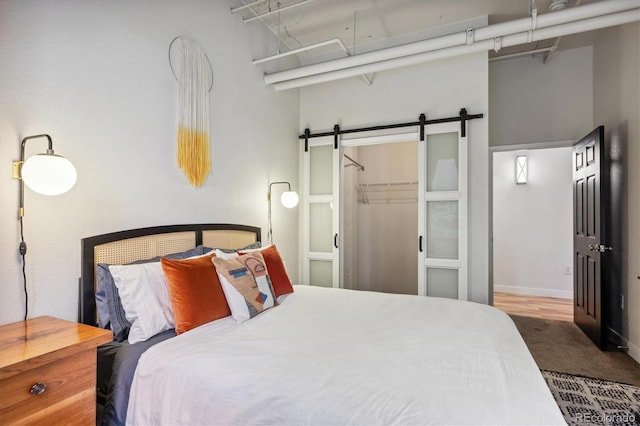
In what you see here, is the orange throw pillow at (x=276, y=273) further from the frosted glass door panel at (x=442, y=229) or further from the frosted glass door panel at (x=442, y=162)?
the frosted glass door panel at (x=442, y=162)

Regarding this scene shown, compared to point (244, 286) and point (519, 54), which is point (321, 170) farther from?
point (519, 54)

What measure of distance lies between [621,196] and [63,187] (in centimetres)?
440

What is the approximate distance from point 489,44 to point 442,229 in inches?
69.4

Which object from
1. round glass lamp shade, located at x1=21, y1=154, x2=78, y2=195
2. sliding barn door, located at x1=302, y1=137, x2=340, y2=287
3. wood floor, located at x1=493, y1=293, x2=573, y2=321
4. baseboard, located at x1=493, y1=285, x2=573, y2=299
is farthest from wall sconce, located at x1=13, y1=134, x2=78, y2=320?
baseboard, located at x1=493, y1=285, x2=573, y2=299

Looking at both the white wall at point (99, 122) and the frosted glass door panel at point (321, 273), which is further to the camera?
the frosted glass door panel at point (321, 273)

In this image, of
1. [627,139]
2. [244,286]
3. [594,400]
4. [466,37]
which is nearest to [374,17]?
[466,37]

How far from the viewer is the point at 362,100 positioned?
12.9 feet

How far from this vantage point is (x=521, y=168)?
5.56 m

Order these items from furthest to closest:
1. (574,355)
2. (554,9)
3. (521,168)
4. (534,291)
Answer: (521,168) < (534,291) < (574,355) < (554,9)

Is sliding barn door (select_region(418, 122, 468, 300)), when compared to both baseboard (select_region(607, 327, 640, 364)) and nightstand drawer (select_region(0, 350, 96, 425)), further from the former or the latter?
nightstand drawer (select_region(0, 350, 96, 425))

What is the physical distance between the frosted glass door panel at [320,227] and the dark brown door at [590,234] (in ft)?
8.65

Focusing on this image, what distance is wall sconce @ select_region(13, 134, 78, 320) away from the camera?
58.6 inches

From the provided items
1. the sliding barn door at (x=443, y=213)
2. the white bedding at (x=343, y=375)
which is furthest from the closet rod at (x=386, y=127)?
the white bedding at (x=343, y=375)

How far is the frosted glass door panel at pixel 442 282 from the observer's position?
3.49m
